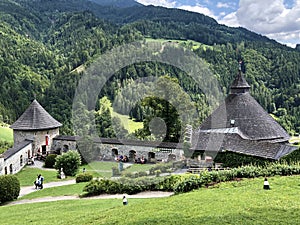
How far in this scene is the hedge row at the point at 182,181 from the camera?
44.4 ft

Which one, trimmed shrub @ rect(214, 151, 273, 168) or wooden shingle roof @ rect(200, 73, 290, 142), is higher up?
wooden shingle roof @ rect(200, 73, 290, 142)

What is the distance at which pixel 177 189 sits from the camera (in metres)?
13.9

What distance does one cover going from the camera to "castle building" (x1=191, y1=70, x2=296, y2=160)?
21.9 metres

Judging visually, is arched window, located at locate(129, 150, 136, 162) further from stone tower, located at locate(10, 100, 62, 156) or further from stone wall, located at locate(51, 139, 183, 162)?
stone tower, located at locate(10, 100, 62, 156)

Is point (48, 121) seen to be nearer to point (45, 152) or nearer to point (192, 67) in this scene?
point (45, 152)

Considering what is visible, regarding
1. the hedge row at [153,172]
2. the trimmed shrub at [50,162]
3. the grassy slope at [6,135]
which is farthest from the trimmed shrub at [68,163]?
the grassy slope at [6,135]

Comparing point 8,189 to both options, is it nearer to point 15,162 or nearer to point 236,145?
point 15,162

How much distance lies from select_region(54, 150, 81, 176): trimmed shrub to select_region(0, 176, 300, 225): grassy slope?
13.2 m

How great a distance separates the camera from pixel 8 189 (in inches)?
737

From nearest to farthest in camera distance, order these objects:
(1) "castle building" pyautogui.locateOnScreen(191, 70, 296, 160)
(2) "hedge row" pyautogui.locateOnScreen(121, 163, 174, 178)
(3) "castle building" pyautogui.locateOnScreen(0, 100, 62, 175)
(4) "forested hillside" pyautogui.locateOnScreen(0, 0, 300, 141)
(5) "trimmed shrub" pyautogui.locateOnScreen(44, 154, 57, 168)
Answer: (2) "hedge row" pyautogui.locateOnScreen(121, 163, 174, 178)
(1) "castle building" pyautogui.locateOnScreen(191, 70, 296, 160)
(5) "trimmed shrub" pyautogui.locateOnScreen(44, 154, 57, 168)
(3) "castle building" pyautogui.locateOnScreen(0, 100, 62, 175)
(4) "forested hillside" pyautogui.locateOnScreen(0, 0, 300, 141)

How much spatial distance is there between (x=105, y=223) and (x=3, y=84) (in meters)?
113

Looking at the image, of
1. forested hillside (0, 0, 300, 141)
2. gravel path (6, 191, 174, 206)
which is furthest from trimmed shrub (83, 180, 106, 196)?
forested hillside (0, 0, 300, 141)

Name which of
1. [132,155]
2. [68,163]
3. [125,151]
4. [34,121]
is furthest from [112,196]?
[34,121]

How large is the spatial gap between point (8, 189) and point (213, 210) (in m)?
13.2
